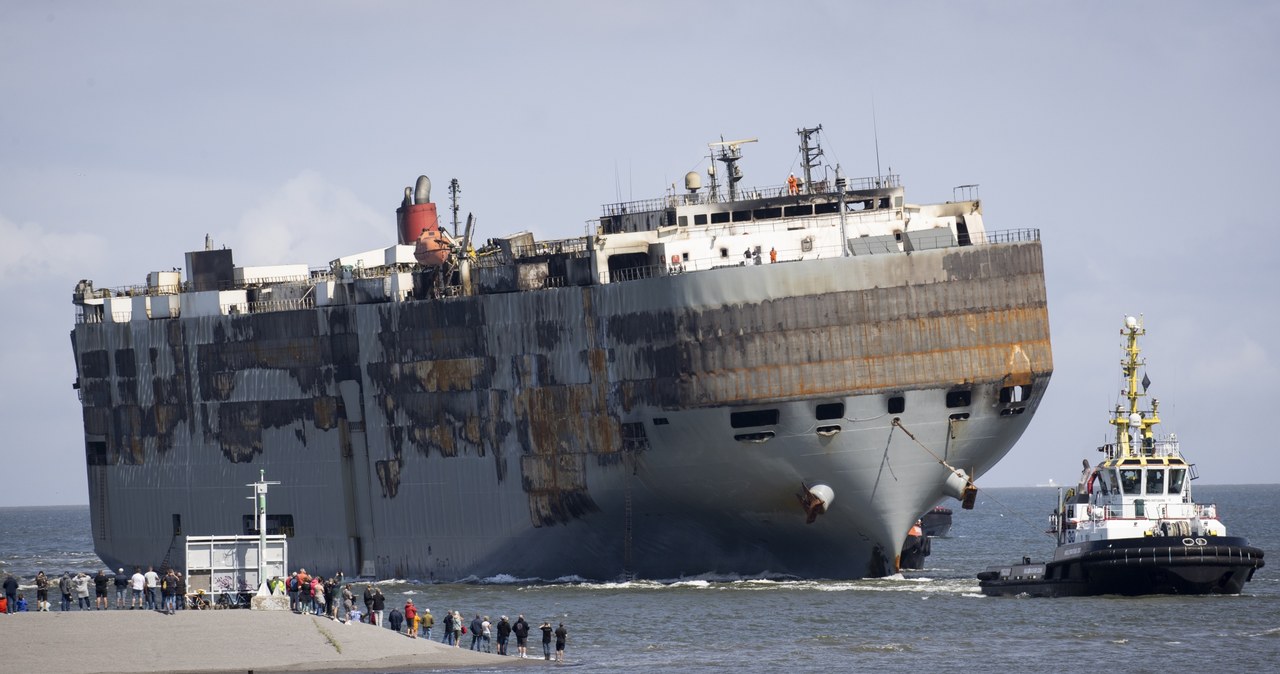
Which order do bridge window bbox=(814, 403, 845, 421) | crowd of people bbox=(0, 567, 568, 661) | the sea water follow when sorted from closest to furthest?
the sea water → crowd of people bbox=(0, 567, 568, 661) → bridge window bbox=(814, 403, 845, 421)

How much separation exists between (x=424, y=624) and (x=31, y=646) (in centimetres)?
1091

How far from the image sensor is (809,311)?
6550cm

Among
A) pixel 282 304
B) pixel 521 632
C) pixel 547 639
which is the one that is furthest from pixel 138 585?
pixel 282 304

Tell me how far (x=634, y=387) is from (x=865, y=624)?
43.3 ft

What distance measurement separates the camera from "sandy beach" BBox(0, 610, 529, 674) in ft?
161

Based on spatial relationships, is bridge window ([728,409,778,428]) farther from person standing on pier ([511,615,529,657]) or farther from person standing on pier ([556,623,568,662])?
person standing on pier ([556,623,568,662])

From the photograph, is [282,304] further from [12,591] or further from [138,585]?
[12,591]

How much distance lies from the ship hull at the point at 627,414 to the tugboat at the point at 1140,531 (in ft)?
14.1

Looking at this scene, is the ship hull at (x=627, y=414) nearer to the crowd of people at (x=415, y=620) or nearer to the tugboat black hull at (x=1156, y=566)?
the tugboat black hull at (x=1156, y=566)

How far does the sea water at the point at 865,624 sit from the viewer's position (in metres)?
51.5

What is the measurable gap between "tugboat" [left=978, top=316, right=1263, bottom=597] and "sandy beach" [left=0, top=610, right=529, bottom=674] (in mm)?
20455

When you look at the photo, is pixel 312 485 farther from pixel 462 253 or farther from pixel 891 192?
pixel 891 192

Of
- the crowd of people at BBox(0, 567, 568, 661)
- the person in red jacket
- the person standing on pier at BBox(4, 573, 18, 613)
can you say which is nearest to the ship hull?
the crowd of people at BBox(0, 567, 568, 661)

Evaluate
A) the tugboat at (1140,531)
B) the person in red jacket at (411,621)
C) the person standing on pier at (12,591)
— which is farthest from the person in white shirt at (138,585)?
the tugboat at (1140,531)
